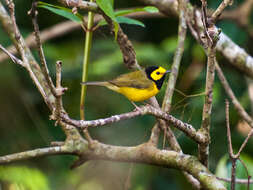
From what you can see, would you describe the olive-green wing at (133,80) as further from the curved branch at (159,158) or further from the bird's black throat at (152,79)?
the curved branch at (159,158)

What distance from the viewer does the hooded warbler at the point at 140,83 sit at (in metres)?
2.88

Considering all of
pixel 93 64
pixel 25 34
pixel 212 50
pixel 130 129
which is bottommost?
pixel 130 129

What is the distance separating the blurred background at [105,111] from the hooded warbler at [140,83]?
0.43m

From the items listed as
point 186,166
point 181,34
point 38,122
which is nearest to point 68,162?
point 38,122

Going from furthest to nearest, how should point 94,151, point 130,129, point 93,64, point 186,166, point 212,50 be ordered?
point 93,64 → point 130,129 → point 94,151 → point 186,166 → point 212,50

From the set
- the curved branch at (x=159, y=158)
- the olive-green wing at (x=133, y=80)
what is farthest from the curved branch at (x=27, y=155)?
the olive-green wing at (x=133, y=80)

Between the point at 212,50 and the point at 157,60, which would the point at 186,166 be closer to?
the point at 212,50

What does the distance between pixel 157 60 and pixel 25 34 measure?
132 cm

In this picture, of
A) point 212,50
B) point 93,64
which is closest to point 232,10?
point 93,64

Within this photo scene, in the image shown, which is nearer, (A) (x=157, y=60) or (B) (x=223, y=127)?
(B) (x=223, y=127)

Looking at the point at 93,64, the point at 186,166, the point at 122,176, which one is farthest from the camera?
the point at 93,64

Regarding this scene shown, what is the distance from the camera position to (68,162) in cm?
377

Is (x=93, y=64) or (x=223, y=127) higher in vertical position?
(x=93, y=64)

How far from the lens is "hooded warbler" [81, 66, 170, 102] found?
9.46ft
